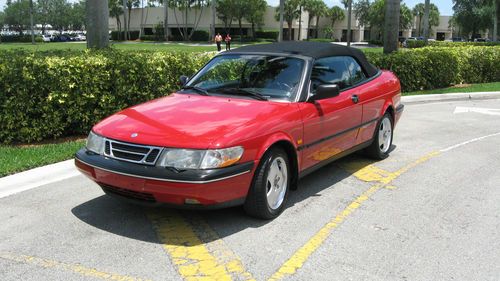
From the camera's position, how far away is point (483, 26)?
61.7 metres

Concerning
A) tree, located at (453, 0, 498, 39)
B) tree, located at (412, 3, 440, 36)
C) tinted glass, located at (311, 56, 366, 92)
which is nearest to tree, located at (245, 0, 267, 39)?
tree, located at (453, 0, 498, 39)

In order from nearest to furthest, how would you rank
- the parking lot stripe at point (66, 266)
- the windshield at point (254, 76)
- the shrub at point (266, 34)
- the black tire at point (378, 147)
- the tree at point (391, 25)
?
the parking lot stripe at point (66, 266) → the windshield at point (254, 76) → the black tire at point (378, 147) → the tree at point (391, 25) → the shrub at point (266, 34)

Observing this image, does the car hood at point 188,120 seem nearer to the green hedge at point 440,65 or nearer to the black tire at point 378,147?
the black tire at point 378,147

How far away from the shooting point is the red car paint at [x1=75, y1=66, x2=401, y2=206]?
4.22 meters

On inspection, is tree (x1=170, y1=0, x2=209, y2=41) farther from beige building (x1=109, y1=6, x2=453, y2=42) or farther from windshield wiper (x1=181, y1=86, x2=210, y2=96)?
windshield wiper (x1=181, y1=86, x2=210, y2=96)

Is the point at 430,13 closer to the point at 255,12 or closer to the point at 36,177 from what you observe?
the point at 255,12

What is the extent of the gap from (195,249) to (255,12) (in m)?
81.6

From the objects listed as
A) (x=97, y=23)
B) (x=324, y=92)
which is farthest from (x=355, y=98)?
(x=97, y=23)

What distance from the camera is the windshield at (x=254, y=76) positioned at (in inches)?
213

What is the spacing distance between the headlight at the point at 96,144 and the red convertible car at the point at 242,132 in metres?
0.01

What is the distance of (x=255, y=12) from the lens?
82812mm

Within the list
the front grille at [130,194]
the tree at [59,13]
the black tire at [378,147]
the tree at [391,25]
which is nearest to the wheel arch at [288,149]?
the front grille at [130,194]

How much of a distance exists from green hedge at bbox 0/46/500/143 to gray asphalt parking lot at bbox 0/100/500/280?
216cm

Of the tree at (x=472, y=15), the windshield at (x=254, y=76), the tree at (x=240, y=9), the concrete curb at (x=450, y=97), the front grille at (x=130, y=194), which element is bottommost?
the front grille at (x=130, y=194)
